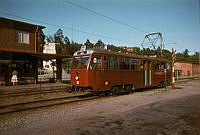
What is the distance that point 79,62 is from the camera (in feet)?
36.1

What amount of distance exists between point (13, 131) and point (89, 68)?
18.9 feet

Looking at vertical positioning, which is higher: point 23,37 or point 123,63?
point 23,37

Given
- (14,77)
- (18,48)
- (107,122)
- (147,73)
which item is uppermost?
(18,48)

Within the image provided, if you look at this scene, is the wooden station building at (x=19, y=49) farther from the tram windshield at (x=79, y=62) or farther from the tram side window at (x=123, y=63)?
the tram side window at (x=123, y=63)

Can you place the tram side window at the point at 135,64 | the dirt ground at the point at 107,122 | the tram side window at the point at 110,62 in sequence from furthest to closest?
the tram side window at the point at 135,64
the tram side window at the point at 110,62
the dirt ground at the point at 107,122

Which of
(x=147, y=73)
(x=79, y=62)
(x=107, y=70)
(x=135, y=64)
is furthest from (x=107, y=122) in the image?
(x=147, y=73)

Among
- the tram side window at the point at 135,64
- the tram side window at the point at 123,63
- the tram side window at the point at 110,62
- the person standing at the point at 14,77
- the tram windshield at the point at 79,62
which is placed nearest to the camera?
the tram windshield at the point at 79,62

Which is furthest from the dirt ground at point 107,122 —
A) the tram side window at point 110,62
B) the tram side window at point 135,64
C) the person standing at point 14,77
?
the person standing at point 14,77

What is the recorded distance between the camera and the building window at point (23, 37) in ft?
68.3

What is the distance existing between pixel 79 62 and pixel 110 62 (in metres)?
2.05

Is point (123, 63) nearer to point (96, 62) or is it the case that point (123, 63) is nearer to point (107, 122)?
point (96, 62)

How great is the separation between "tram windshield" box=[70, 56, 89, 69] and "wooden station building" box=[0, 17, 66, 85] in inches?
329

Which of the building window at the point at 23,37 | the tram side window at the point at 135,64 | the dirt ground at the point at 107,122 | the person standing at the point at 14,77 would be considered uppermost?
the building window at the point at 23,37

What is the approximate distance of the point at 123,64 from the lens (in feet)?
39.3
